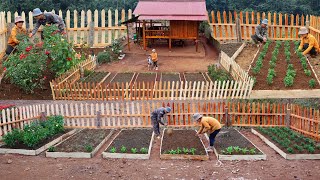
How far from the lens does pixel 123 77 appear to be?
19688 millimetres

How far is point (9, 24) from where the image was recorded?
2192cm

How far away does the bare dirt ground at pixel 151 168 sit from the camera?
10.3 m

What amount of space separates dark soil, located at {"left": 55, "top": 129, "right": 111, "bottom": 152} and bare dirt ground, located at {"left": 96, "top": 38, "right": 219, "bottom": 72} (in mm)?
8413

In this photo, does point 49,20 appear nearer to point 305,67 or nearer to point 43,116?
point 43,116

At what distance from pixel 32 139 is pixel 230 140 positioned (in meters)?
5.76

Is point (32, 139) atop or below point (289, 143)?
atop

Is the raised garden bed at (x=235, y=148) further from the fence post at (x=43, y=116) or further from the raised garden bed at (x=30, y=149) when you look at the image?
the fence post at (x=43, y=116)

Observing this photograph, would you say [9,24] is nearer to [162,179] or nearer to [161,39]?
[161,39]

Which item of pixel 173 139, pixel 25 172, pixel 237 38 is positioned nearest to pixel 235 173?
pixel 173 139

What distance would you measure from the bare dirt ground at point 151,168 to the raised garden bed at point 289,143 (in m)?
0.20

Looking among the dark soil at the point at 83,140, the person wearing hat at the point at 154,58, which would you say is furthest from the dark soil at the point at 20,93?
the person wearing hat at the point at 154,58

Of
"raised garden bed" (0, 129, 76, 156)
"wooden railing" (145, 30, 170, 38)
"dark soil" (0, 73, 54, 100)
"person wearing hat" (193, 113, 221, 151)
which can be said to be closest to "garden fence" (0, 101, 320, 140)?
"raised garden bed" (0, 129, 76, 156)

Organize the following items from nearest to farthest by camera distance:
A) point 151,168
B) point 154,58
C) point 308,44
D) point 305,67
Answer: point 151,168
point 305,67
point 308,44
point 154,58

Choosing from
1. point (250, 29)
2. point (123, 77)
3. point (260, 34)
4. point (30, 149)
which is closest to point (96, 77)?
point (123, 77)
